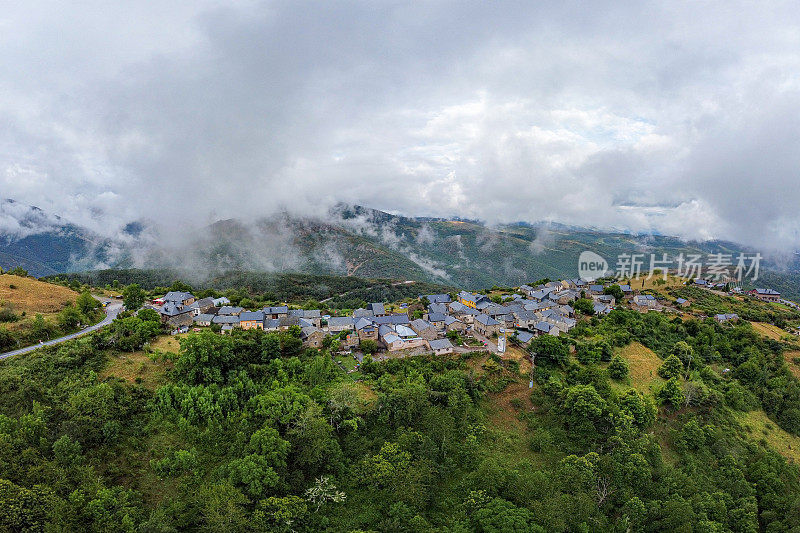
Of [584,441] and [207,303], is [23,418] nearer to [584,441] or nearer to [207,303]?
[207,303]

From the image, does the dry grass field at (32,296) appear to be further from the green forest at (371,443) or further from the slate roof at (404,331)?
the slate roof at (404,331)

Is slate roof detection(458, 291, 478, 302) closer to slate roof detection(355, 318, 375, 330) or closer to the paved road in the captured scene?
slate roof detection(355, 318, 375, 330)

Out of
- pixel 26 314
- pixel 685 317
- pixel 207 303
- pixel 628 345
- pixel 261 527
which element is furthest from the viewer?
pixel 685 317

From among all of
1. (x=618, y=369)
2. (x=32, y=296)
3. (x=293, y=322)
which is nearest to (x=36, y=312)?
(x=32, y=296)

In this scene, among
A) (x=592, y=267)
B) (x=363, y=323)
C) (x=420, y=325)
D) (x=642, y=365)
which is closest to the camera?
(x=642, y=365)

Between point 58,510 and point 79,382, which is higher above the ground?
point 79,382

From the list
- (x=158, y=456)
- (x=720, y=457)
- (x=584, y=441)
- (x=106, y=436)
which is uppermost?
(x=106, y=436)

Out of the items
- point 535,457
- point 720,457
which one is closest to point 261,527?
point 535,457

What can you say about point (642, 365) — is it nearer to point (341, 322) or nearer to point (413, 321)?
point (413, 321)
